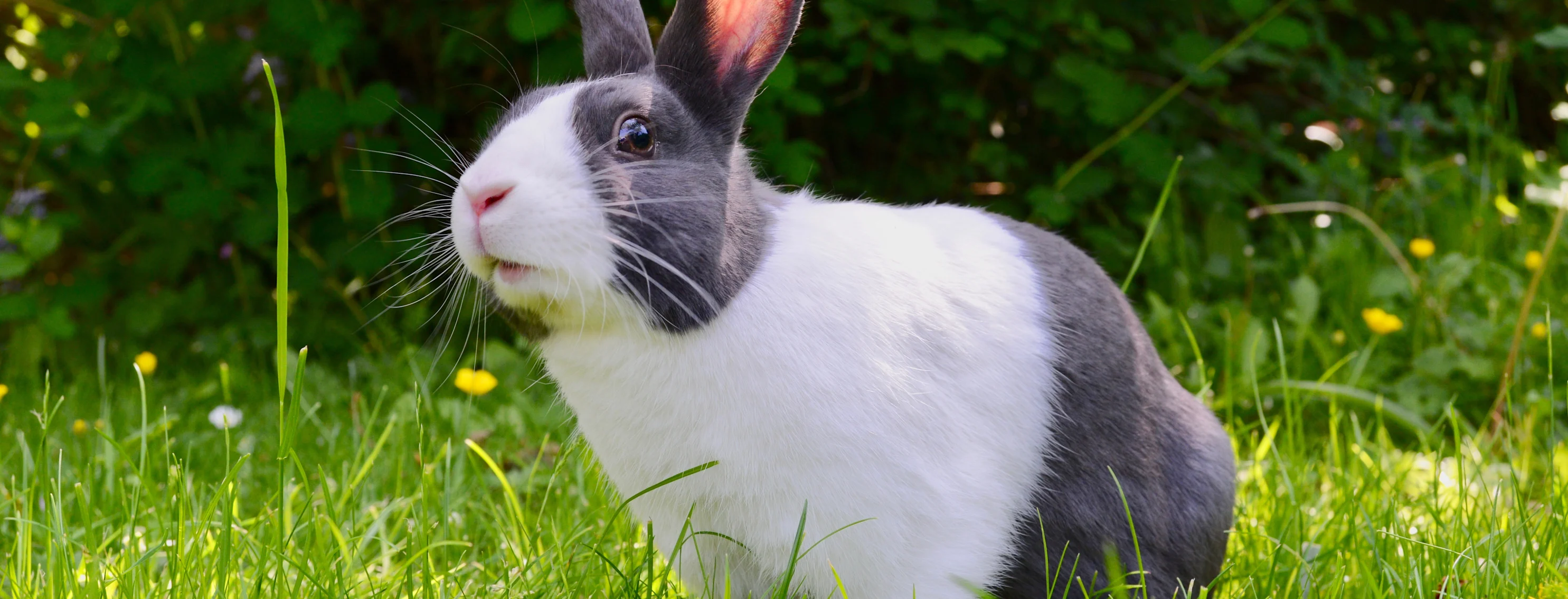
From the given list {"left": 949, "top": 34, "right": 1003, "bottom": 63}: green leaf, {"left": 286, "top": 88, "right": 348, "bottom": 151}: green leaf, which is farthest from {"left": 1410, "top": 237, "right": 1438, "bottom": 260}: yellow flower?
{"left": 286, "top": 88, "right": 348, "bottom": 151}: green leaf

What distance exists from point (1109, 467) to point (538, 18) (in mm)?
1792

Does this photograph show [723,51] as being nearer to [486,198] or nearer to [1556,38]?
[486,198]

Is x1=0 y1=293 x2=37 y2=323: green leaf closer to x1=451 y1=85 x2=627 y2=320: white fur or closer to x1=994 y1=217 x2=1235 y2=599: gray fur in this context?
x1=451 y1=85 x2=627 y2=320: white fur

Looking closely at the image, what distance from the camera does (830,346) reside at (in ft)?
5.46

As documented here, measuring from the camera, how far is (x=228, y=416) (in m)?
2.52

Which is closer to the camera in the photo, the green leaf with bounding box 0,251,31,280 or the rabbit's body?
the rabbit's body

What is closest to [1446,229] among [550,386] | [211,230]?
[550,386]

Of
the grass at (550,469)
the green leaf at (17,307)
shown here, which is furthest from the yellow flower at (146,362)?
the green leaf at (17,307)

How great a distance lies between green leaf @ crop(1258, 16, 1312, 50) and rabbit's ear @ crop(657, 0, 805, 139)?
210cm

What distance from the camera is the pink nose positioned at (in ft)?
4.97

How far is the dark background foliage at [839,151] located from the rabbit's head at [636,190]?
123 centimetres

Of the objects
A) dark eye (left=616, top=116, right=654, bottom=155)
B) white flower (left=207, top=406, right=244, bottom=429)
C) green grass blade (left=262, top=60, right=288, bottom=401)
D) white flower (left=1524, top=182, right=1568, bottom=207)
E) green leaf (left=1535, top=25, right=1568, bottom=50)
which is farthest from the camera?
white flower (left=1524, top=182, right=1568, bottom=207)

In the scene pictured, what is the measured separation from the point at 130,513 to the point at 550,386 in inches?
53.1

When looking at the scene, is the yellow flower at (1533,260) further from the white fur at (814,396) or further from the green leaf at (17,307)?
the green leaf at (17,307)
